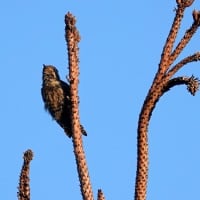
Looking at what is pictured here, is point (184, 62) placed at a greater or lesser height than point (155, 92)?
greater

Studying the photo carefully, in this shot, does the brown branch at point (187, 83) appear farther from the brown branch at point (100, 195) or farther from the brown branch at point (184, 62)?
the brown branch at point (100, 195)

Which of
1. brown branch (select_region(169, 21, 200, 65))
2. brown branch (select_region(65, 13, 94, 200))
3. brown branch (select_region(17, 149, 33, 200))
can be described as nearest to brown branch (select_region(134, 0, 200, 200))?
brown branch (select_region(169, 21, 200, 65))

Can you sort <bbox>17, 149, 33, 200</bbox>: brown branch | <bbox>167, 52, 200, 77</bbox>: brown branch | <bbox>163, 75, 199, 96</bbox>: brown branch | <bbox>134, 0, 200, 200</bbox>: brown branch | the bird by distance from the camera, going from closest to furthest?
<bbox>17, 149, 33, 200</bbox>: brown branch → <bbox>134, 0, 200, 200</bbox>: brown branch → <bbox>163, 75, 199, 96</bbox>: brown branch → <bbox>167, 52, 200, 77</bbox>: brown branch → the bird

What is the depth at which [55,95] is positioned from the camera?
264 inches

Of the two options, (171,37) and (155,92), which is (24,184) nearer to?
(155,92)

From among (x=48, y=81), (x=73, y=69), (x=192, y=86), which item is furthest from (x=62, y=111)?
(x=192, y=86)

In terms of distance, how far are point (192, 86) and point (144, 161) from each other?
1.80 ft

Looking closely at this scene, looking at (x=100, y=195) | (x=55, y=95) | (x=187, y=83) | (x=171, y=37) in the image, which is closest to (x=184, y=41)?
(x=171, y=37)

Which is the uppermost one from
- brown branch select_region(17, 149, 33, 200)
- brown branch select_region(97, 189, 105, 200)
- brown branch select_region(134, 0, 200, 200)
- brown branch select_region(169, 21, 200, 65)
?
brown branch select_region(169, 21, 200, 65)

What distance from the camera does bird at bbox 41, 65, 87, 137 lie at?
20.1ft

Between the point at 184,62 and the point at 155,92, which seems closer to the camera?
the point at 155,92

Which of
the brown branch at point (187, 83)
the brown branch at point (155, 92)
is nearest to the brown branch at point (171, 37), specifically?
the brown branch at point (155, 92)

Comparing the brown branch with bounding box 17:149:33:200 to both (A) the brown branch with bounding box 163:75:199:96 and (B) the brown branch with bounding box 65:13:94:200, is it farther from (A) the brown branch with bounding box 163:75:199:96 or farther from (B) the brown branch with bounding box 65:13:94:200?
(A) the brown branch with bounding box 163:75:199:96

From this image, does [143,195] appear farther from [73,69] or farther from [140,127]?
[73,69]
